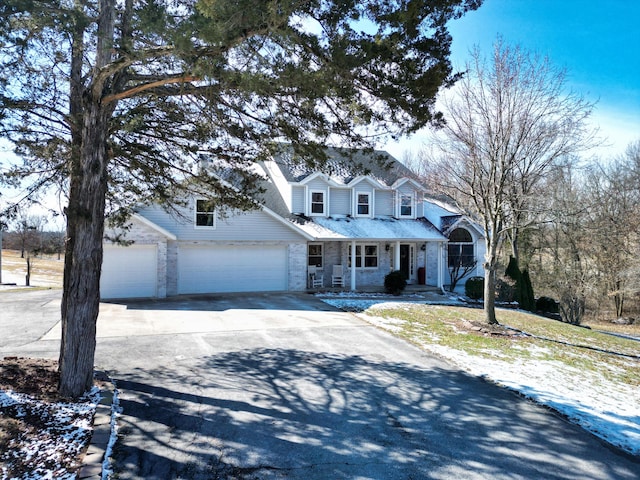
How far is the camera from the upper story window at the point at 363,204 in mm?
22438

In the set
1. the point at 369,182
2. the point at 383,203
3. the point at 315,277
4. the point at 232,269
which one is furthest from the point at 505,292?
the point at 232,269

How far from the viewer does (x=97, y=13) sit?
21.0 ft

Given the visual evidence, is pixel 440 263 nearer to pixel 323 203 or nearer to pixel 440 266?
pixel 440 266

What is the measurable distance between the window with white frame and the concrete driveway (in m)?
11.8

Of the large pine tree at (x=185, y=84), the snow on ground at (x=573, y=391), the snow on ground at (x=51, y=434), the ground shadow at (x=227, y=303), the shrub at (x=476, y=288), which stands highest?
the large pine tree at (x=185, y=84)

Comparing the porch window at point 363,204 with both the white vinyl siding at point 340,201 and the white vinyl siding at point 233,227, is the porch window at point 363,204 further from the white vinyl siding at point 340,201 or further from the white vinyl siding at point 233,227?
the white vinyl siding at point 233,227

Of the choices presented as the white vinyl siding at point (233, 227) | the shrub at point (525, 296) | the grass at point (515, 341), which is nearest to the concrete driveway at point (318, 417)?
the grass at point (515, 341)

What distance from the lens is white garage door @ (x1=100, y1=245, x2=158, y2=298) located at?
53.8 ft

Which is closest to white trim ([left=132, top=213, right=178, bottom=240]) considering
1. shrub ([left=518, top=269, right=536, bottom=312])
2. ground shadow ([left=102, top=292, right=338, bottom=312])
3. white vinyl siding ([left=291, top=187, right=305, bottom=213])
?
ground shadow ([left=102, top=292, right=338, bottom=312])

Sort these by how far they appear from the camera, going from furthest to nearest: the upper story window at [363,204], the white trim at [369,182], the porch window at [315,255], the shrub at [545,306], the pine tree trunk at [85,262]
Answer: the upper story window at [363,204]
the white trim at [369,182]
the porch window at [315,255]
the shrub at [545,306]
the pine tree trunk at [85,262]

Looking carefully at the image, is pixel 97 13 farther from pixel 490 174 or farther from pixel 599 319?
pixel 599 319

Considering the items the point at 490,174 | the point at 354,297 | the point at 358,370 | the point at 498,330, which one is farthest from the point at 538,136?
the point at 354,297

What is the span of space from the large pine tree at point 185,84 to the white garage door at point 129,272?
9.20 m

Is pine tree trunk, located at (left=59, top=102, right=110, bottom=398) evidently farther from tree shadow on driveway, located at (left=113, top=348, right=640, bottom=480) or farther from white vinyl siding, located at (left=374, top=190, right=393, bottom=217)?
white vinyl siding, located at (left=374, top=190, right=393, bottom=217)
